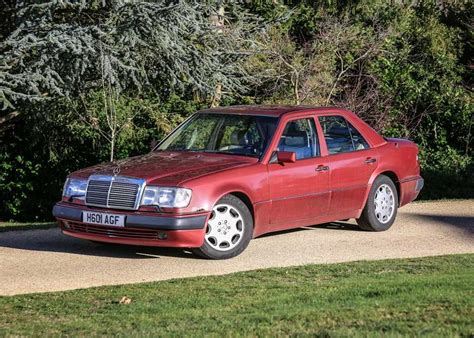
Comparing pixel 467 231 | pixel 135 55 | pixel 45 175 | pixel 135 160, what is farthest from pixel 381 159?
pixel 45 175

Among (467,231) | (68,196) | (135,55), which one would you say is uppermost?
(135,55)

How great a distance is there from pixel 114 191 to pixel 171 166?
70cm

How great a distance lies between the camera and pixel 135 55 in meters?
15.0

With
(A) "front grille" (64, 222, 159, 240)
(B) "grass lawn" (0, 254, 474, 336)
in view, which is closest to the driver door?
(B) "grass lawn" (0, 254, 474, 336)

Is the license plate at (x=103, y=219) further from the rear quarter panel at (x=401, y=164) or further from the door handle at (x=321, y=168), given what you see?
the rear quarter panel at (x=401, y=164)

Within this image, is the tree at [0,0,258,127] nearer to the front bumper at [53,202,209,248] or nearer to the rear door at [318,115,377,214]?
the rear door at [318,115,377,214]

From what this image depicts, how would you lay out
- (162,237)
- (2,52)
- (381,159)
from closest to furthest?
(162,237), (381,159), (2,52)

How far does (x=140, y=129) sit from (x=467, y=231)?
7328mm

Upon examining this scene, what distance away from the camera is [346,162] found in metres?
11.2

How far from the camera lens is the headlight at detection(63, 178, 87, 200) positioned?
32.7 feet

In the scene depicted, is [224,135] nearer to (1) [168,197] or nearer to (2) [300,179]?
(2) [300,179]

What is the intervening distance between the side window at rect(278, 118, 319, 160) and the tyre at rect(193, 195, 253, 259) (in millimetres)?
1067

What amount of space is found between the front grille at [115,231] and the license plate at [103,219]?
0.06 metres

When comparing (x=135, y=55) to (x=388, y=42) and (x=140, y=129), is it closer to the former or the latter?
(x=140, y=129)
